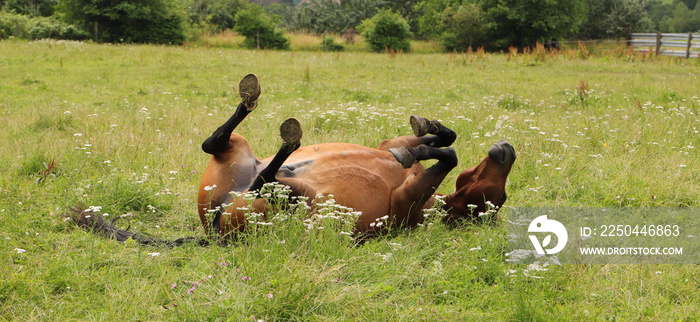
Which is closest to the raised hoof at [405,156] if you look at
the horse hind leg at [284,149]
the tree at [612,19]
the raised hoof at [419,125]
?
the raised hoof at [419,125]

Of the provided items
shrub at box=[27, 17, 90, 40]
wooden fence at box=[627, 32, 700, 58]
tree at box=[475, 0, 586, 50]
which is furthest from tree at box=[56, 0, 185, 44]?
wooden fence at box=[627, 32, 700, 58]

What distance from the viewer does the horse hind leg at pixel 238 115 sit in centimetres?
378

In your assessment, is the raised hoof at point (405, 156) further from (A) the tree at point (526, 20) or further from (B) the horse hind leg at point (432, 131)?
(A) the tree at point (526, 20)

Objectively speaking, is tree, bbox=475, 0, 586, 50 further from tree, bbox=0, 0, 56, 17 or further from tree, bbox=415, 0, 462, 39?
tree, bbox=0, 0, 56, 17

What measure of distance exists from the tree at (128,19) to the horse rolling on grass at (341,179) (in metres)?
29.2

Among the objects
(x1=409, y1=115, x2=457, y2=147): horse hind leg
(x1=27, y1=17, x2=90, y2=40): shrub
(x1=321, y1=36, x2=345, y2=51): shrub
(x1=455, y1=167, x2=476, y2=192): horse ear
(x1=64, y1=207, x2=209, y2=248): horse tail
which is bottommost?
(x1=64, y1=207, x2=209, y2=248): horse tail

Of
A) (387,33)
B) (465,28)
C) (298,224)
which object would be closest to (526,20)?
(465,28)

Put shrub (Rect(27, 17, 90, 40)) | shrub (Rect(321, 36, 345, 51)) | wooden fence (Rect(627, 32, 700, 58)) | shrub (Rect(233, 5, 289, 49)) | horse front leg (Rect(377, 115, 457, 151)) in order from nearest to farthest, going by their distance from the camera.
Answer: horse front leg (Rect(377, 115, 457, 151))
wooden fence (Rect(627, 32, 700, 58))
shrub (Rect(27, 17, 90, 40))
shrub (Rect(321, 36, 345, 51))
shrub (Rect(233, 5, 289, 49))

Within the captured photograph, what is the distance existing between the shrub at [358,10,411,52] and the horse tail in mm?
29426

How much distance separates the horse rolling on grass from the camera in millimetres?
3707

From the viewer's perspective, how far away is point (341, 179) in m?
3.80

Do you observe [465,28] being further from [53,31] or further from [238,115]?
[238,115]

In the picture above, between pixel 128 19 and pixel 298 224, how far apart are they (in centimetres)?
3178

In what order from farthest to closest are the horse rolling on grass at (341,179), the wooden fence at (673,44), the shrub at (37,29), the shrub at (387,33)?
Answer: the shrub at (387,33) < the shrub at (37,29) < the wooden fence at (673,44) < the horse rolling on grass at (341,179)
